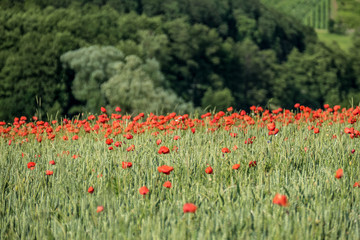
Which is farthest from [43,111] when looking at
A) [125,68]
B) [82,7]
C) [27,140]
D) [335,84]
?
[335,84]

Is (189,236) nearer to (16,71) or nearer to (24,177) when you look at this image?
(24,177)

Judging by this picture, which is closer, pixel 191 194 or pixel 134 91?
pixel 191 194

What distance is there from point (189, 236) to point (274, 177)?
4.23 ft

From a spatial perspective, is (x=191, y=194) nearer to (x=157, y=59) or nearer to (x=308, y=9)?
(x=157, y=59)

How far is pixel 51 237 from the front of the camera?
2.87m

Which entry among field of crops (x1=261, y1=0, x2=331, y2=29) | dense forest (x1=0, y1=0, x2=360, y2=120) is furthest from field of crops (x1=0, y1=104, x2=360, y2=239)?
field of crops (x1=261, y1=0, x2=331, y2=29)

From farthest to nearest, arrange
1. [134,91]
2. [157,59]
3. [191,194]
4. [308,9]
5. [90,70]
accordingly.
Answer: [308,9] < [157,59] < [90,70] < [134,91] < [191,194]

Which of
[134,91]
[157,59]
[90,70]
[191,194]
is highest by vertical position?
[191,194]

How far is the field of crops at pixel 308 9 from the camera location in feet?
417

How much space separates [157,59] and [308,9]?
335ft

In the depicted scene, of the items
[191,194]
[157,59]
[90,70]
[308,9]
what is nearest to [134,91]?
[90,70]

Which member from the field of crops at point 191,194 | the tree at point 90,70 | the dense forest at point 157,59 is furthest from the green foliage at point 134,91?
the field of crops at point 191,194

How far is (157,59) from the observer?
46531mm

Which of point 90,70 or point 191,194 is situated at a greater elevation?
point 191,194
